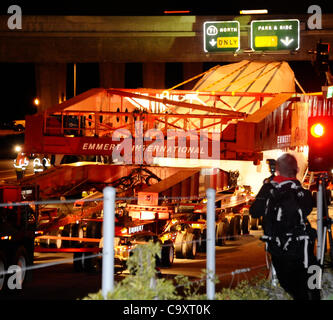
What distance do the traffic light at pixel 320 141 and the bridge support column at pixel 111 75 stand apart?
31.5 m

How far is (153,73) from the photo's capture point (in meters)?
43.3

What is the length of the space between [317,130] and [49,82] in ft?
107

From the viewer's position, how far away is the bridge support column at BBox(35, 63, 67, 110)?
42375 mm

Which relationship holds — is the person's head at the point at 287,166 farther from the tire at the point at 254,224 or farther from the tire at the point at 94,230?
the tire at the point at 254,224

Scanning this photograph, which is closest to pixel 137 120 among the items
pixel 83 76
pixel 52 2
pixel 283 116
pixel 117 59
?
pixel 283 116

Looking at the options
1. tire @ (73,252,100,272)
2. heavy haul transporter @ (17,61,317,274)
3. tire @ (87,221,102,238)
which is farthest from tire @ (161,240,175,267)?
tire @ (73,252,100,272)

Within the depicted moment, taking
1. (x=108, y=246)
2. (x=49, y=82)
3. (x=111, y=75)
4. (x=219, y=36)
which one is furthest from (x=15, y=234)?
(x=111, y=75)

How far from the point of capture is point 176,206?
1762 centimetres

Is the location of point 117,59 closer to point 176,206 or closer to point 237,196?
point 237,196

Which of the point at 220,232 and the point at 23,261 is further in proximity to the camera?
the point at 220,232

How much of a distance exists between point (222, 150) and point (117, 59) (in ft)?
70.1

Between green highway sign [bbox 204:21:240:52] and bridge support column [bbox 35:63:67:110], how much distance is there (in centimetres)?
1260

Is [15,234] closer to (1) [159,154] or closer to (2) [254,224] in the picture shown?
(1) [159,154]

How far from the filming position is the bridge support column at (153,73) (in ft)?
142
